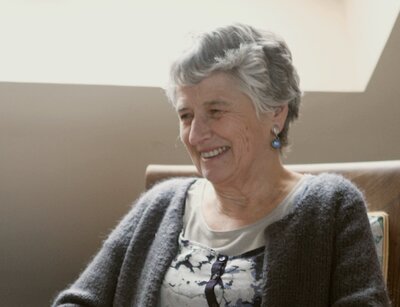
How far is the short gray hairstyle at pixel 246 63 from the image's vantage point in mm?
1295

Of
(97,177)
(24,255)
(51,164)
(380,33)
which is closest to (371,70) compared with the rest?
(380,33)

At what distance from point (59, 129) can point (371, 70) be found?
107 centimetres

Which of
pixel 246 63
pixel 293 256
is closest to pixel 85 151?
pixel 246 63

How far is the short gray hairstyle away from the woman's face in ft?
0.07

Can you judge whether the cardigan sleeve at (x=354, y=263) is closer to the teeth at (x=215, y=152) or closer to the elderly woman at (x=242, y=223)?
the elderly woman at (x=242, y=223)

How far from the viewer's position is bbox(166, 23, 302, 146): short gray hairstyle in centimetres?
129

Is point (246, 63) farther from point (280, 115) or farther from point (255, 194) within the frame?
point (255, 194)

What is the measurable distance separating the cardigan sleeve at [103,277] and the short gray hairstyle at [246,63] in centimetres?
42

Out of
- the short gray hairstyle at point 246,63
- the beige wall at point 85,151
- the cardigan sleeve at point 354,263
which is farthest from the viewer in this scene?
the beige wall at point 85,151

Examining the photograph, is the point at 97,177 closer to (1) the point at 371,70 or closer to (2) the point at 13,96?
(2) the point at 13,96

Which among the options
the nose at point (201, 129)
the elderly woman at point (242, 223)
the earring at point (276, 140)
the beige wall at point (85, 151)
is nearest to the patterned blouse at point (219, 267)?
the elderly woman at point (242, 223)

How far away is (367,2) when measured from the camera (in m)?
1.81

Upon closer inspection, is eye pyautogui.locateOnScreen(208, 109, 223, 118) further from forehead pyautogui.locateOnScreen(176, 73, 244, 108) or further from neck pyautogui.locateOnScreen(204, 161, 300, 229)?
neck pyautogui.locateOnScreen(204, 161, 300, 229)

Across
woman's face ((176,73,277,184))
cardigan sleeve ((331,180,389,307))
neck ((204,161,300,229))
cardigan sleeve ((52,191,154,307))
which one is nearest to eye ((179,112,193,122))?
woman's face ((176,73,277,184))
